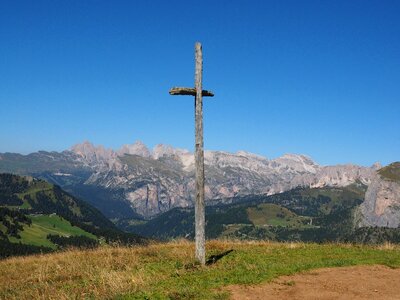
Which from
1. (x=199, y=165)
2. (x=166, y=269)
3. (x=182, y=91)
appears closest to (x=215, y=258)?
(x=166, y=269)

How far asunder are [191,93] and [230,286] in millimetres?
11364

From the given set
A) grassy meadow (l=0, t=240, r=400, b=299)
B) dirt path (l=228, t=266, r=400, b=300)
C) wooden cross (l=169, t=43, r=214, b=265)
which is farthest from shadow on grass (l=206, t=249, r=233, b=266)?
dirt path (l=228, t=266, r=400, b=300)

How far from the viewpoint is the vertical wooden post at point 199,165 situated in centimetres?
2280

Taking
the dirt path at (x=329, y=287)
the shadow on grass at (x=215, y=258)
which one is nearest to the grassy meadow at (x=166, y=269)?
the shadow on grass at (x=215, y=258)

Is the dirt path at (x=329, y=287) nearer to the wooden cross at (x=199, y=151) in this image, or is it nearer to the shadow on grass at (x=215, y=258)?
the wooden cross at (x=199, y=151)

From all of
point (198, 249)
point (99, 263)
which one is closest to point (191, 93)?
point (198, 249)

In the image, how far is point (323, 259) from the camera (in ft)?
79.3

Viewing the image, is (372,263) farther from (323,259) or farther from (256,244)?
(256,244)

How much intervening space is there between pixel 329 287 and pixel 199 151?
10.2m

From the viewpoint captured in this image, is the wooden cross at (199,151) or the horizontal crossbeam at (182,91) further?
the horizontal crossbeam at (182,91)

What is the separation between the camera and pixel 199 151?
2372 cm

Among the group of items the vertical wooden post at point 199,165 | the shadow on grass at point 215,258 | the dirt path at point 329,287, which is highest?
the vertical wooden post at point 199,165

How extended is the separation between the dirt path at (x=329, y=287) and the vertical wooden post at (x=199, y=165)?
5451 mm

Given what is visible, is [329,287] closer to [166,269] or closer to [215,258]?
[166,269]
